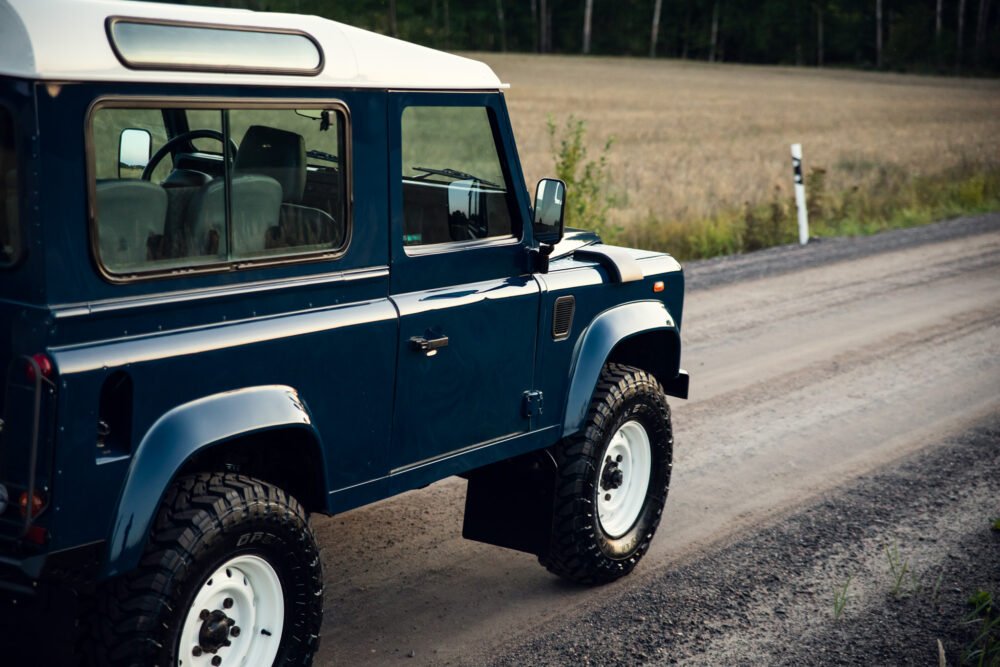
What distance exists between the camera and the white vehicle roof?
2861 mm

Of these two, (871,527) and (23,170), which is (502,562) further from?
(23,170)

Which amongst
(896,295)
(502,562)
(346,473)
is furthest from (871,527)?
(896,295)

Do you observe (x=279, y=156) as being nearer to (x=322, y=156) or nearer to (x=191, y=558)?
(x=322, y=156)

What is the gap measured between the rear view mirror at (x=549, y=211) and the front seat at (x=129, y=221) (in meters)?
1.63

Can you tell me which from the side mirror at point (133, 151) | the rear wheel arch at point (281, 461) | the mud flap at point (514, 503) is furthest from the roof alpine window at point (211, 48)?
the mud flap at point (514, 503)

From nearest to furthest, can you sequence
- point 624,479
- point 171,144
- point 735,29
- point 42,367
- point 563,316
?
point 42,367, point 171,144, point 563,316, point 624,479, point 735,29

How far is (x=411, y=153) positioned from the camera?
4.08 meters

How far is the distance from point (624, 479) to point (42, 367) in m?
2.87

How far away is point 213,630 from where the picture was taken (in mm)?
3348

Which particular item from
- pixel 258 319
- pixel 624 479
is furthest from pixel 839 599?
pixel 258 319

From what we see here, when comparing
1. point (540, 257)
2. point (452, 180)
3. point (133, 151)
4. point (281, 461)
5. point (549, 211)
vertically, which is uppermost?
point (133, 151)

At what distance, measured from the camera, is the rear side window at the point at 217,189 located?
314 centimetres

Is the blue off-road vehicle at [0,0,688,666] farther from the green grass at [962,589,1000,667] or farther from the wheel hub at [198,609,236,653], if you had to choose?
the green grass at [962,589,1000,667]

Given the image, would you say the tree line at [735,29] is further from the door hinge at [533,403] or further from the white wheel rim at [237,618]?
the white wheel rim at [237,618]
